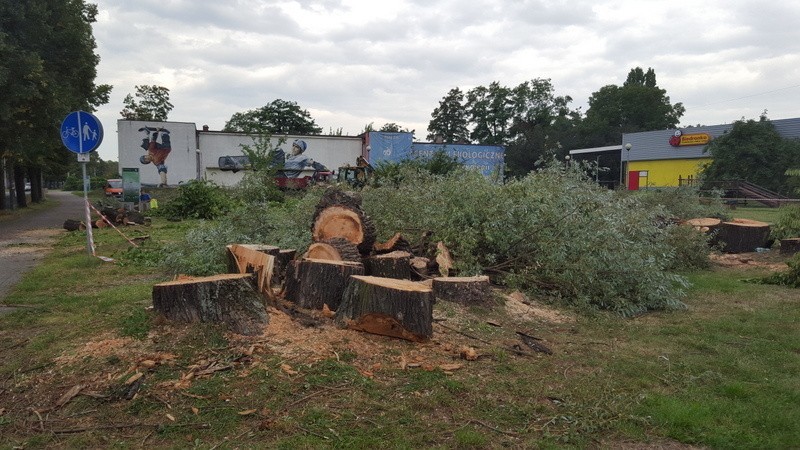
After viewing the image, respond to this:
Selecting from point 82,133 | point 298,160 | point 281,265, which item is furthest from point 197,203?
point 298,160

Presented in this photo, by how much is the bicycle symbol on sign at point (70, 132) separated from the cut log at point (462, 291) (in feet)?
24.3

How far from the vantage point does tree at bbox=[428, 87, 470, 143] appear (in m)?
85.2

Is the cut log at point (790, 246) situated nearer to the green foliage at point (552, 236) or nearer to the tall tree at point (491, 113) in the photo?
the green foliage at point (552, 236)

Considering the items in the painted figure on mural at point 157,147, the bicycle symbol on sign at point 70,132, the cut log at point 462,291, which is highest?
the painted figure on mural at point 157,147

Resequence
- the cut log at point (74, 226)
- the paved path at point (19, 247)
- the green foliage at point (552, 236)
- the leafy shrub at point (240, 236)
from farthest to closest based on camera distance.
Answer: the cut log at point (74, 226) < the paved path at point (19, 247) < the leafy shrub at point (240, 236) < the green foliage at point (552, 236)

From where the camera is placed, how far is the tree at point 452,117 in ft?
279

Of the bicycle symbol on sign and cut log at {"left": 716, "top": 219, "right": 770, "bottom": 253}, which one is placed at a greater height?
the bicycle symbol on sign

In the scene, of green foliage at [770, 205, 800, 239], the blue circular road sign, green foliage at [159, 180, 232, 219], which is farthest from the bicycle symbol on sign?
green foliage at [770, 205, 800, 239]

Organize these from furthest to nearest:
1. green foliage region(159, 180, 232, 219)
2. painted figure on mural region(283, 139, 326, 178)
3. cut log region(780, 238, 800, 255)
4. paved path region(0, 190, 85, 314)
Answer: painted figure on mural region(283, 139, 326, 178), green foliage region(159, 180, 232, 219), cut log region(780, 238, 800, 255), paved path region(0, 190, 85, 314)

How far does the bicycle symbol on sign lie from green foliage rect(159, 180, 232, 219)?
32.4 feet

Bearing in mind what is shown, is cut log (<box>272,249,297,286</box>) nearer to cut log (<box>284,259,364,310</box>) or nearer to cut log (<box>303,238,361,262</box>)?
cut log (<box>303,238,361,262</box>)

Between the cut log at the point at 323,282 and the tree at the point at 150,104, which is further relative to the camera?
the tree at the point at 150,104

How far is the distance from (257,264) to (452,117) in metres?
82.3

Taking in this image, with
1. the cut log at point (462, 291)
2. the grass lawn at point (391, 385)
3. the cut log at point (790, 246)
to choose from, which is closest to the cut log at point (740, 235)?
the cut log at point (790, 246)
